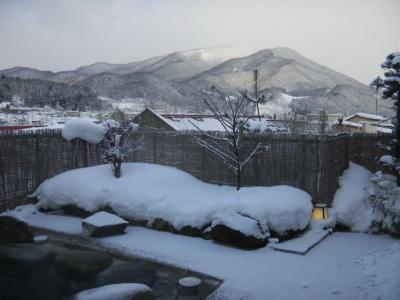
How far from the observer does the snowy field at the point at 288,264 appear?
4.61 metres

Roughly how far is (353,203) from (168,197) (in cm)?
360

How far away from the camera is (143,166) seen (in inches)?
360

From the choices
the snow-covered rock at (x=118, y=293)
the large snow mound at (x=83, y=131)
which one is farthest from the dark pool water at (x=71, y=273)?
the large snow mound at (x=83, y=131)

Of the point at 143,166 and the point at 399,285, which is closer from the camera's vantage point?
the point at 399,285

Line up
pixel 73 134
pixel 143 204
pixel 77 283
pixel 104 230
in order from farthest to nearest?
pixel 73 134, pixel 143 204, pixel 104 230, pixel 77 283

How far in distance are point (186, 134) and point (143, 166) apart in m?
1.31

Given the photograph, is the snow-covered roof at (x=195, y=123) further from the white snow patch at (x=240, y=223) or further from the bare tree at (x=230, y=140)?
the white snow patch at (x=240, y=223)

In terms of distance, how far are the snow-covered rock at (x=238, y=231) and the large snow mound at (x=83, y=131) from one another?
4.67 metres

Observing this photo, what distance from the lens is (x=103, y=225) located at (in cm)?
685

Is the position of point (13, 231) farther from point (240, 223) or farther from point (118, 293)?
point (240, 223)

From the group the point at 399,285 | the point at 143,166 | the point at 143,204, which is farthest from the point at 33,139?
the point at 399,285

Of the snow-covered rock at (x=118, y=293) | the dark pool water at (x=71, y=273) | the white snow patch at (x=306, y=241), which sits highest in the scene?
the snow-covered rock at (x=118, y=293)

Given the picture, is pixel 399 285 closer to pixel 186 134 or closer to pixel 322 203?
pixel 322 203

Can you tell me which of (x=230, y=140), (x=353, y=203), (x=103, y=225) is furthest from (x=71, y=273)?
(x=353, y=203)
